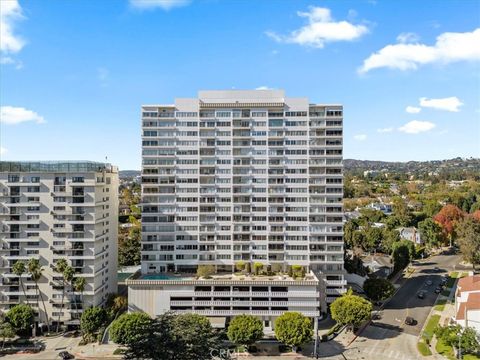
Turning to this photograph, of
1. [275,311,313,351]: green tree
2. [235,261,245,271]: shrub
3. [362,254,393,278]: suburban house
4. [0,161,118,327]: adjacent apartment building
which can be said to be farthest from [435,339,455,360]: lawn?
[0,161,118,327]: adjacent apartment building

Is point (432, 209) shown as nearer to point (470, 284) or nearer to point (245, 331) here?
point (470, 284)

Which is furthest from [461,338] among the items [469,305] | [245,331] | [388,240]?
[388,240]

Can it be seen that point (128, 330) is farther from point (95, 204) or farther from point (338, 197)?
point (338, 197)

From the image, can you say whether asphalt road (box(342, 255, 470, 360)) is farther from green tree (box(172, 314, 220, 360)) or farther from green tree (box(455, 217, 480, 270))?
green tree (box(172, 314, 220, 360))

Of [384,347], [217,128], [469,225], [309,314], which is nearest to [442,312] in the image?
[384,347]

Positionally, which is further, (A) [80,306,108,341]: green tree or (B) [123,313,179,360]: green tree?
(A) [80,306,108,341]: green tree
